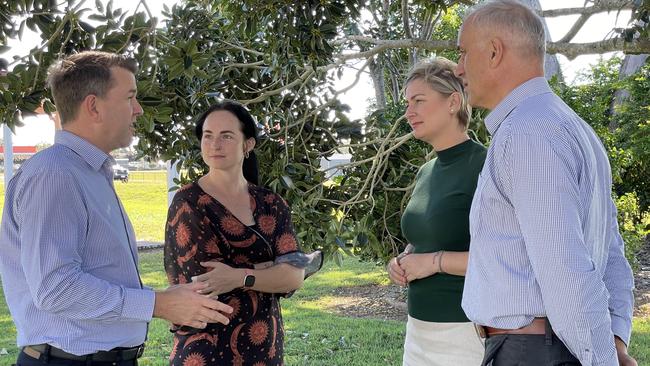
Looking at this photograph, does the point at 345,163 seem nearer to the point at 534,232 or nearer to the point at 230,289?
the point at 230,289

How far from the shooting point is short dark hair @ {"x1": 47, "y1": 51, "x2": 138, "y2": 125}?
2.63 metres

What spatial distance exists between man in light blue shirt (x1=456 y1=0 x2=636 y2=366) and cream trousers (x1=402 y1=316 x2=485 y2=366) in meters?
0.80

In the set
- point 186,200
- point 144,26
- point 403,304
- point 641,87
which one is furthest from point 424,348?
point 641,87

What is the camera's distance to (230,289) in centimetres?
319

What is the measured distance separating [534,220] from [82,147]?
1602 mm

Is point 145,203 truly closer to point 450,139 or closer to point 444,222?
point 450,139

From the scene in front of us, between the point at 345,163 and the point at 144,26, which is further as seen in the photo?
the point at 345,163

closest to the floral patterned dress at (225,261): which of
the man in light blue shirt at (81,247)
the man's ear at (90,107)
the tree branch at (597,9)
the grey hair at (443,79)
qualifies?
the man in light blue shirt at (81,247)

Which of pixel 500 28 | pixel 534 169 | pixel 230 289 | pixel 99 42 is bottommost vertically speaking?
pixel 230 289

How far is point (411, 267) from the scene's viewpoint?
3.09 m

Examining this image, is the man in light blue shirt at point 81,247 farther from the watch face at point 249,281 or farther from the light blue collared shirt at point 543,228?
the light blue collared shirt at point 543,228

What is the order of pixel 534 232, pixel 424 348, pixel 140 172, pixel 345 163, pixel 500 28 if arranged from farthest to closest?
pixel 140 172 < pixel 345 163 < pixel 424 348 < pixel 500 28 < pixel 534 232

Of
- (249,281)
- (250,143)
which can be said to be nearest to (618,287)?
(249,281)

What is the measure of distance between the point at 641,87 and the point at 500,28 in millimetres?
10943
